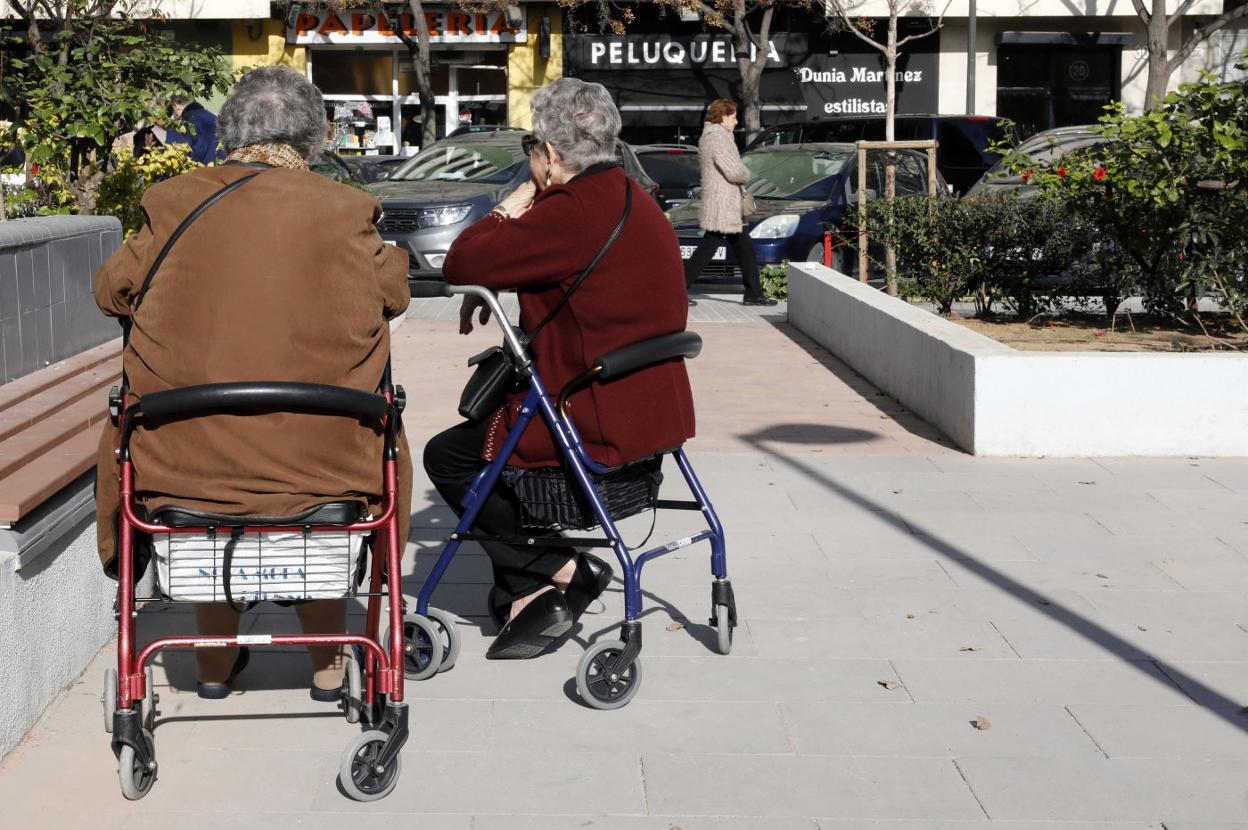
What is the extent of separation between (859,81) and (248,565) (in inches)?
1322

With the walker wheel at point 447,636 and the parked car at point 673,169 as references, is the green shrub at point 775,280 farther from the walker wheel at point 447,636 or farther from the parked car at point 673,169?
the walker wheel at point 447,636

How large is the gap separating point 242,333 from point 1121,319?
8.98 meters

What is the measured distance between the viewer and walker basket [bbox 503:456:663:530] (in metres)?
4.79

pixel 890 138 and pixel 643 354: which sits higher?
pixel 890 138

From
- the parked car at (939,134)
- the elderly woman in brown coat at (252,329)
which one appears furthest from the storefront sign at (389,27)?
the elderly woman in brown coat at (252,329)

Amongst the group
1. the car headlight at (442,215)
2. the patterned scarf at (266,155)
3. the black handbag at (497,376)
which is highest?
the patterned scarf at (266,155)

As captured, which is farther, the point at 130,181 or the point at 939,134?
the point at 939,134

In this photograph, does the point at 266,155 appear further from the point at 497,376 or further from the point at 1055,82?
the point at 1055,82

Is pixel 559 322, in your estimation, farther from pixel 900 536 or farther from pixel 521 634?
pixel 900 536

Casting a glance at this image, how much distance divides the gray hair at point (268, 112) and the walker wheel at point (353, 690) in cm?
132

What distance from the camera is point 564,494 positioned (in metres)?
4.79

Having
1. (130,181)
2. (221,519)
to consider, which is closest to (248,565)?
(221,519)

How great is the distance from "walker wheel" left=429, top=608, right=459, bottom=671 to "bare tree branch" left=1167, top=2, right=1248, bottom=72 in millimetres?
29534

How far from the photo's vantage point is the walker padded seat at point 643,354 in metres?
4.61
